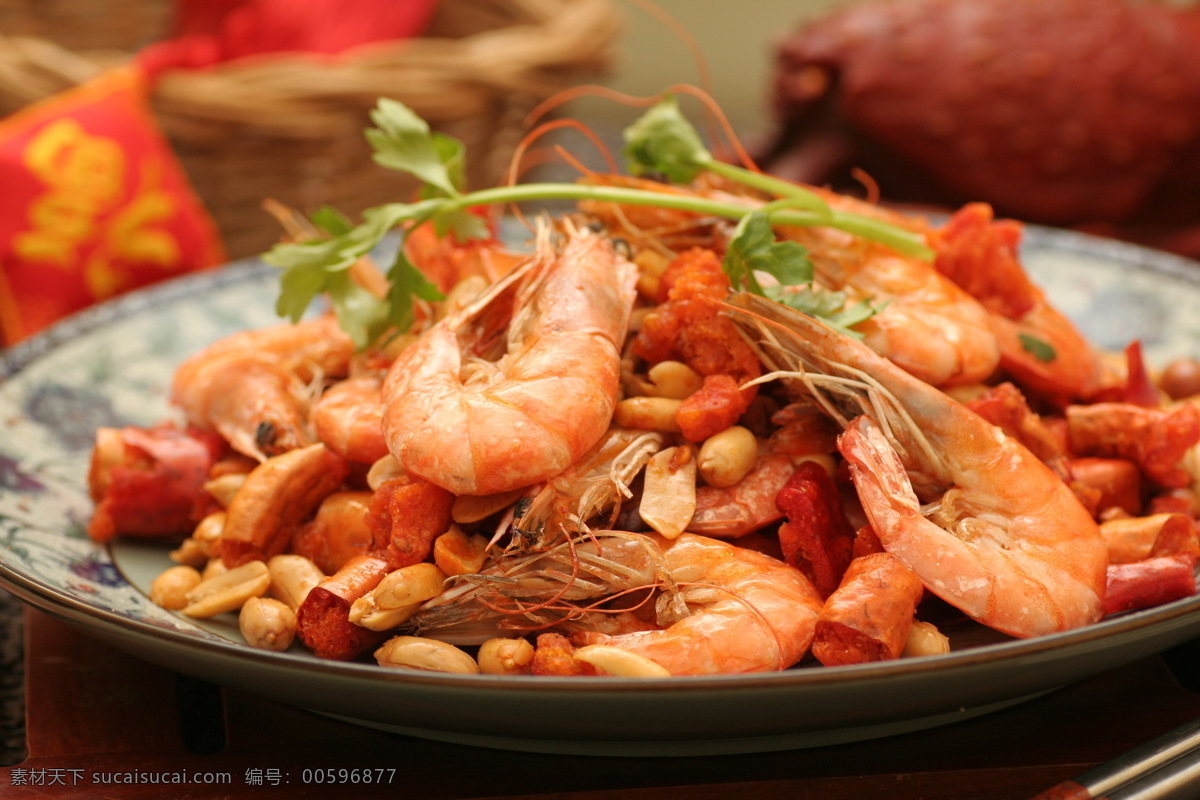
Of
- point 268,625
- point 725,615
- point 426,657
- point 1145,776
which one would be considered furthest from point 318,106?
point 1145,776

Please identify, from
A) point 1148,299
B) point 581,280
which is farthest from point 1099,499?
point 1148,299

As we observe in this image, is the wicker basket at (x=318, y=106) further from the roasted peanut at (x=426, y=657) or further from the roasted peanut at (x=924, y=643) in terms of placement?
the roasted peanut at (x=924, y=643)

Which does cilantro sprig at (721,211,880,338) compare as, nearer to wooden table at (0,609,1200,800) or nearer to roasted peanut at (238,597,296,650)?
wooden table at (0,609,1200,800)

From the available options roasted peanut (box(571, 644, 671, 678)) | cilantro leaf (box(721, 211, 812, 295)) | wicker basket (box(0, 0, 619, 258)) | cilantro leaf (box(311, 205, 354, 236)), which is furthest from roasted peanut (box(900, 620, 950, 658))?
wicker basket (box(0, 0, 619, 258))

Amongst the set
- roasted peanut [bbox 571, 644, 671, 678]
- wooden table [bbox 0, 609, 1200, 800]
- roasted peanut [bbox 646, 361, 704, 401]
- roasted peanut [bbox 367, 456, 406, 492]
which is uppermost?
roasted peanut [bbox 646, 361, 704, 401]

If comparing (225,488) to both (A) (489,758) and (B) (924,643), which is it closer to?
(A) (489,758)

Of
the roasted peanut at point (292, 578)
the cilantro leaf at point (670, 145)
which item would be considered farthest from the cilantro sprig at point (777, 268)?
the roasted peanut at point (292, 578)

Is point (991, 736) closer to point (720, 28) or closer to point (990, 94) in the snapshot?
point (990, 94)
